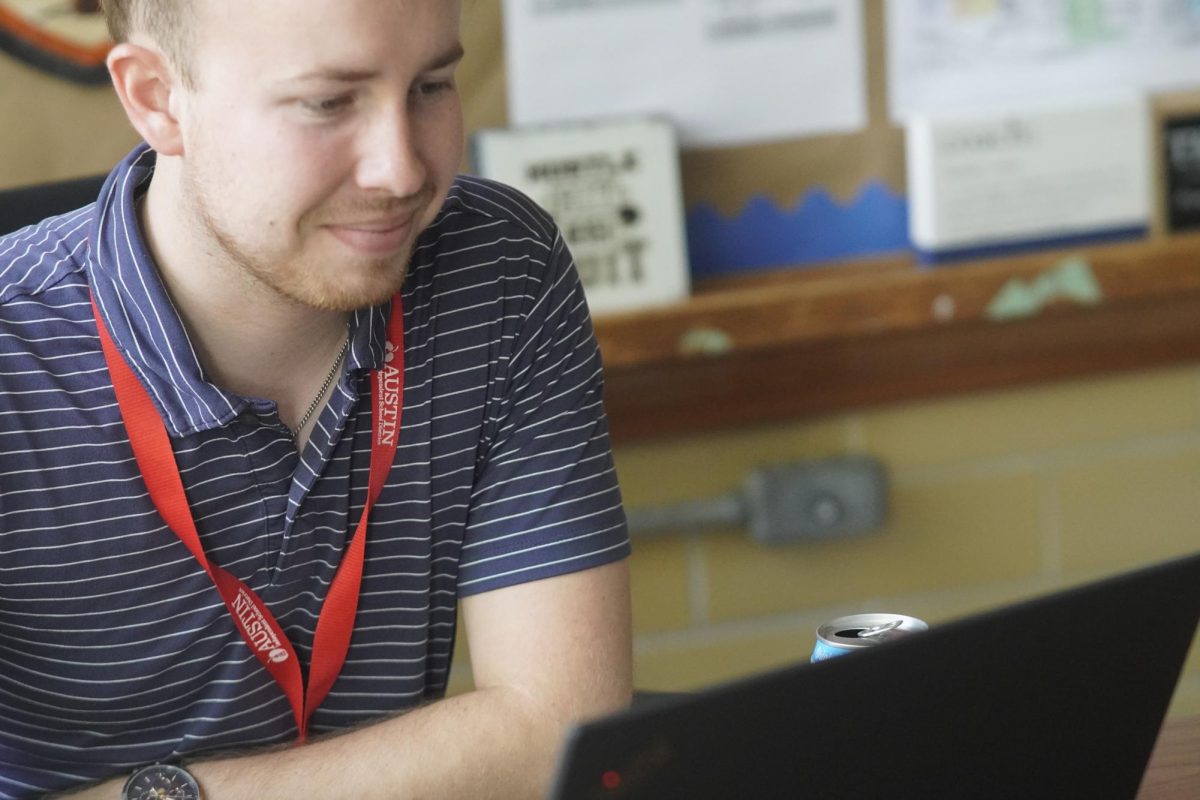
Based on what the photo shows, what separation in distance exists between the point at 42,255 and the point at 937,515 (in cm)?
124

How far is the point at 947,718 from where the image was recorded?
2.34 ft

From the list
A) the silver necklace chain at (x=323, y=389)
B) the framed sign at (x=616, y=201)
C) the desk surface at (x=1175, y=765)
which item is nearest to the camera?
the desk surface at (x=1175, y=765)

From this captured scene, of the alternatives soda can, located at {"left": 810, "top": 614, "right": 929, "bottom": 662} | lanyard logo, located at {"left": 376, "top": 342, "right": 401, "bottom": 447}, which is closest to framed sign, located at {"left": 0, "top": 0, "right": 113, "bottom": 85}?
lanyard logo, located at {"left": 376, "top": 342, "right": 401, "bottom": 447}


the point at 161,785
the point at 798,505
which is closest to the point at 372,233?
the point at 161,785

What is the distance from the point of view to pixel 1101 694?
767mm

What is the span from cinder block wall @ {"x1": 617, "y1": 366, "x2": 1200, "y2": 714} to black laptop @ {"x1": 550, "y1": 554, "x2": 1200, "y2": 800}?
1128 mm

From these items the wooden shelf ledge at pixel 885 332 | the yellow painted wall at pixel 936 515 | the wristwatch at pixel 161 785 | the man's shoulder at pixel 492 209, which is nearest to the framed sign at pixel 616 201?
the wooden shelf ledge at pixel 885 332

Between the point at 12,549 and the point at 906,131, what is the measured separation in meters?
1.22

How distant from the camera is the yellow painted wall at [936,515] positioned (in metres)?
1.94

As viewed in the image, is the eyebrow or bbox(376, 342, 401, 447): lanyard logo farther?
bbox(376, 342, 401, 447): lanyard logo

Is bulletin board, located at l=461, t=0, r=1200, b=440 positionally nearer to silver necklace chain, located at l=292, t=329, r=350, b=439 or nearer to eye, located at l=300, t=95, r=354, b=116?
silver necklace chain, located at l=292, t=329, r=350, b=439

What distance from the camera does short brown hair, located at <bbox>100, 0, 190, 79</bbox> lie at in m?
1.10

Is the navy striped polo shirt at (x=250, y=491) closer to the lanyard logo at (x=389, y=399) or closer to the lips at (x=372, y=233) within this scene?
the lanyard logo at (x=389, y=399)

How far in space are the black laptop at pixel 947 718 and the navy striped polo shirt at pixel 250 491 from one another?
0.54 meters
